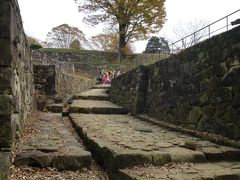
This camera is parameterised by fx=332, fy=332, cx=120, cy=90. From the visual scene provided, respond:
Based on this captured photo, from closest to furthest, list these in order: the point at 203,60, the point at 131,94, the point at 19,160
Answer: the point at 19,160 → the point at 203,60 → the point at 131,94

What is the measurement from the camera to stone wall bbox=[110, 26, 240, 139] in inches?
243

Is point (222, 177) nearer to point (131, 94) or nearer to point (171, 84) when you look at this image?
point (171, 84)

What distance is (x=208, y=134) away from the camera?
668 cm

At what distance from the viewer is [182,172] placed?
4527mm

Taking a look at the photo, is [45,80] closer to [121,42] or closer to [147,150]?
[147,150]

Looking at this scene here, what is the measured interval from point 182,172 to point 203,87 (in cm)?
307

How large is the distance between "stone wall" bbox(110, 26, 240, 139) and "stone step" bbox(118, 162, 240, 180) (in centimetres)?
130

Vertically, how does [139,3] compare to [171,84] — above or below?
above

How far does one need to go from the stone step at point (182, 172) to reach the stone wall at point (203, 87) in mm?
1298

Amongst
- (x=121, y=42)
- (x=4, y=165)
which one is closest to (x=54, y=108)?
(x=4, y=165)

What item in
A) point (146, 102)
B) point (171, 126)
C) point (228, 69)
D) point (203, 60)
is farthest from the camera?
point (146, 102)

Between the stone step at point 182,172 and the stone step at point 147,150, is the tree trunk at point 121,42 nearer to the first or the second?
the stone step at point 147,150

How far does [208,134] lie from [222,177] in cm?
236

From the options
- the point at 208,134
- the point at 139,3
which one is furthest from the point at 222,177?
the point at 139,3
